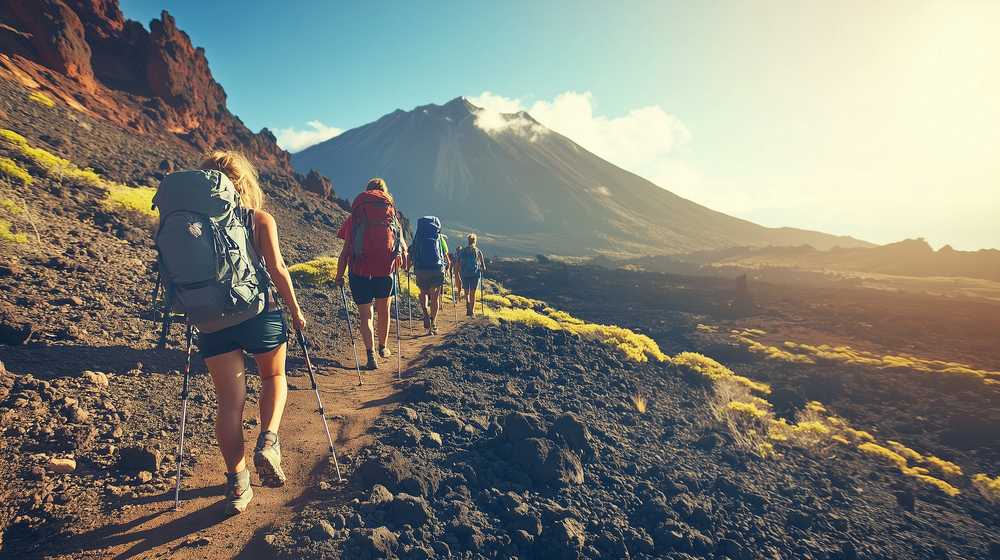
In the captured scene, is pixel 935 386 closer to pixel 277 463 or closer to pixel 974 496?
pixel 974 496

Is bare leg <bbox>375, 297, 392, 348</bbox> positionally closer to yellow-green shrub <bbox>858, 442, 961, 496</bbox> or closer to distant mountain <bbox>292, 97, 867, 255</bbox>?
yellow-green shrub <bbox>858, 442, 961, 496</bbox>

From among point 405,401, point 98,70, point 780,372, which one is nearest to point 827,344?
point 780,372

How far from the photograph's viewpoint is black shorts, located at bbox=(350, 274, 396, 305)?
5.90 meters

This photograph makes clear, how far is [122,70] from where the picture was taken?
3634 centimetres

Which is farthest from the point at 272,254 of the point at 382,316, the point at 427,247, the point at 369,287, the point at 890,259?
the point at 890,259

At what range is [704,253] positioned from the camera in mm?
88688

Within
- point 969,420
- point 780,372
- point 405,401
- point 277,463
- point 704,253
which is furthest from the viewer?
point 704,253

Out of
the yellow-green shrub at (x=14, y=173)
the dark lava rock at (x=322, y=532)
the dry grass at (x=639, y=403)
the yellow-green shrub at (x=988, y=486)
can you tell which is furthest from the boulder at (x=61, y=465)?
the yellow-green shrub at (x=988, y=486)

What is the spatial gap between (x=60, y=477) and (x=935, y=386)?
70.9 ft

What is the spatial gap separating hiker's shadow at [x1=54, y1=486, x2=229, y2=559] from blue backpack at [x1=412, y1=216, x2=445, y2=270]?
5.31 metres

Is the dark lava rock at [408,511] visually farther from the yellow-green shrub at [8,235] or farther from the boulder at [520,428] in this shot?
the yellow-green shrub at [8,235]

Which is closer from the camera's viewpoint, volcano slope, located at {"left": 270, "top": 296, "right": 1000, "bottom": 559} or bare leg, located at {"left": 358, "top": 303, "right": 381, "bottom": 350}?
volcano slope, located at {"left": 270, "top": 296, "right": 1000, "bottom": 559}

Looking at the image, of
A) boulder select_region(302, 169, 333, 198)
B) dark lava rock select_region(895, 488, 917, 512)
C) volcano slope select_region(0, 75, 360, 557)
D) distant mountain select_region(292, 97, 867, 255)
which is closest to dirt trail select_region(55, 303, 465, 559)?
volcano slope select_region(0, 75, 360, 557)

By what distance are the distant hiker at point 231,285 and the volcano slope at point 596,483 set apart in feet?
2.38
